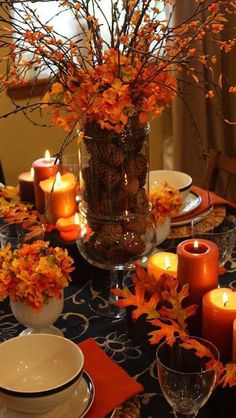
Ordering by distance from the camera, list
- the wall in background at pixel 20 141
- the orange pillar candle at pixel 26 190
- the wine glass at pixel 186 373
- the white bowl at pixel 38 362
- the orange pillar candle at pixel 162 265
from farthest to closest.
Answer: the wall in background at pixel 20 141
the orange pillar candle at pixel 26 190
the orange pillar candle at pixel 162 265
the white bowl at pixel 38 362
the wine glass at pixel 186 373

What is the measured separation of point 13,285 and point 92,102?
35cm

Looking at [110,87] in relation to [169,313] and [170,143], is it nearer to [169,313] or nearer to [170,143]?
[169,313]

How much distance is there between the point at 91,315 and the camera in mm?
1180

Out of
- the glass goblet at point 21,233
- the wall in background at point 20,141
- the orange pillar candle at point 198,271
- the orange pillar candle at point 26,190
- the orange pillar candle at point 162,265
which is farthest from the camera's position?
the wall in background at point 20,141

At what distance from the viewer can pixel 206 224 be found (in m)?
1.30

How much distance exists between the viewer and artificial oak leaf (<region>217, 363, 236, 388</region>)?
0.84 metres

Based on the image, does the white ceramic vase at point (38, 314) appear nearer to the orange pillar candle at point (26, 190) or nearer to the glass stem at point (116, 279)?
the glass stem at point (116, 279)

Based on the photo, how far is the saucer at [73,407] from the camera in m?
0.84

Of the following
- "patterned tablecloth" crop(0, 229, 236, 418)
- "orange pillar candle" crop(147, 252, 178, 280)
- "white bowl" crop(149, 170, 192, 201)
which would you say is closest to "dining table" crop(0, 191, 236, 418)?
"patterned tablecloth" crop(0, 229, 236, 418)

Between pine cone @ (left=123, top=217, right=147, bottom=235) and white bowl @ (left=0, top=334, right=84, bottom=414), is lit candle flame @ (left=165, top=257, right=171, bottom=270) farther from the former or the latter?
white bowl @ (left=0, top=334, right=84, bottom=414)

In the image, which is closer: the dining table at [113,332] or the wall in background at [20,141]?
the dining table at [113,332]

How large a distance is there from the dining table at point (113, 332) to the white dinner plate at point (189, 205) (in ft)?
0.19

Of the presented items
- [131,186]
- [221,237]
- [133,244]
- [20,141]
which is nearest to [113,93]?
[131,186]

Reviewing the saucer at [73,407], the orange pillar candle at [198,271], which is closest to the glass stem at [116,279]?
the orange pillar candle at [198,271]
